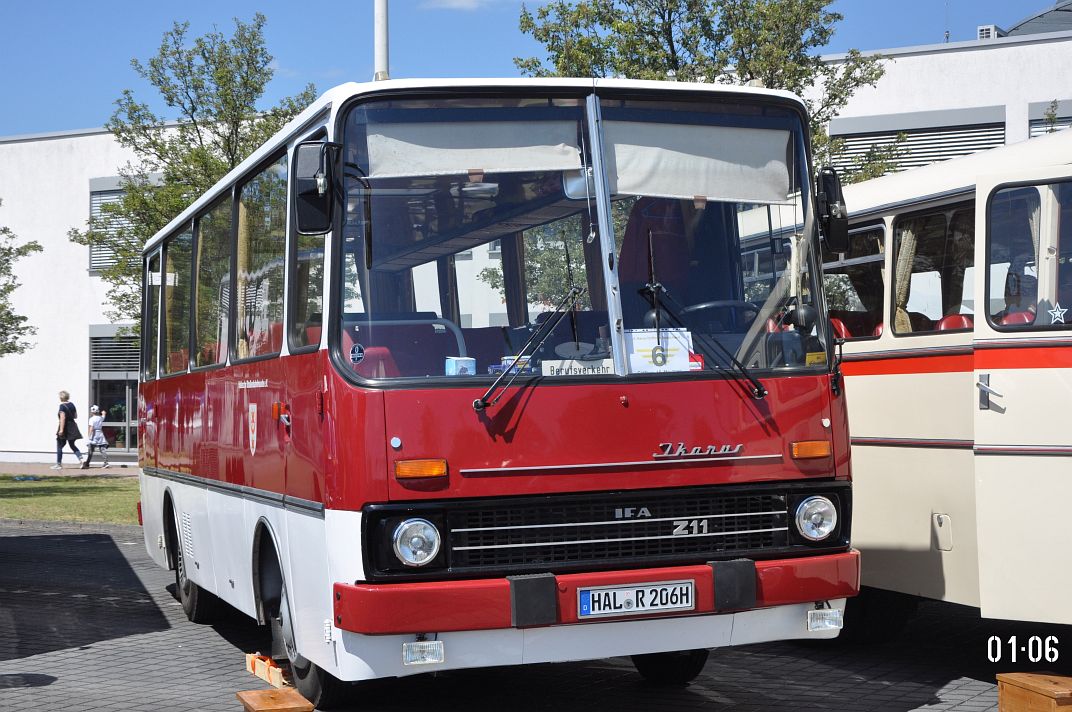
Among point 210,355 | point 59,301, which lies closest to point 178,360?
point 210,355

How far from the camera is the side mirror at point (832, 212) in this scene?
730 centimetres

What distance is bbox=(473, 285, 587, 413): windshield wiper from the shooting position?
652 centimetres

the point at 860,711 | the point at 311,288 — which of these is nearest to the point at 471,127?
the point at 311,288

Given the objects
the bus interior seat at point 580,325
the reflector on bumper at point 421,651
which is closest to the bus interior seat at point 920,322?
the bus interior seat at point 580,325

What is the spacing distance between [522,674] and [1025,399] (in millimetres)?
3595

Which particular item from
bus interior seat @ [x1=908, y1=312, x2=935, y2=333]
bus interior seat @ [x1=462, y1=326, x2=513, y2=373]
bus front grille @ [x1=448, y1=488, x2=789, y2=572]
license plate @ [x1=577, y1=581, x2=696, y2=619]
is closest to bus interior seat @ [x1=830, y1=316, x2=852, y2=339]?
bus interior seat @ [x1=908, y1=312, x2=935, y2=333]

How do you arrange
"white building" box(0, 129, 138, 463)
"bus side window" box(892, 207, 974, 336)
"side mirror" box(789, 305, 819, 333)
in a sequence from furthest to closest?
"white building" box(0, 129, 138, 463) < "bus side window" box(892, 207, 974, 336) < "side mirror" box(789, 305, 819, 333)

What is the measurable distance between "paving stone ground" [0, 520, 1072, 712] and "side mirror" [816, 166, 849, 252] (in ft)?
8.56

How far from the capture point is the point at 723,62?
17.9 m

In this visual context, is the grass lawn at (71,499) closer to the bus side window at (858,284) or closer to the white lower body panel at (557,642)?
the bus side window at (858,284)

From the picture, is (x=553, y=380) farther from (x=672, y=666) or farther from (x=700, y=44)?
(x=700, y=44)

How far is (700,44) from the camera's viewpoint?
1800cm

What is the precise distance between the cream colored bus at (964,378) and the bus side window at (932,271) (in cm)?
1

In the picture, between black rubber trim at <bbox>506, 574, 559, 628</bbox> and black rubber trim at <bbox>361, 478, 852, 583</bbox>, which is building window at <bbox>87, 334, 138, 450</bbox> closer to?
black rubber trim at <bbox>361, 478, 852, 583</bbox>
